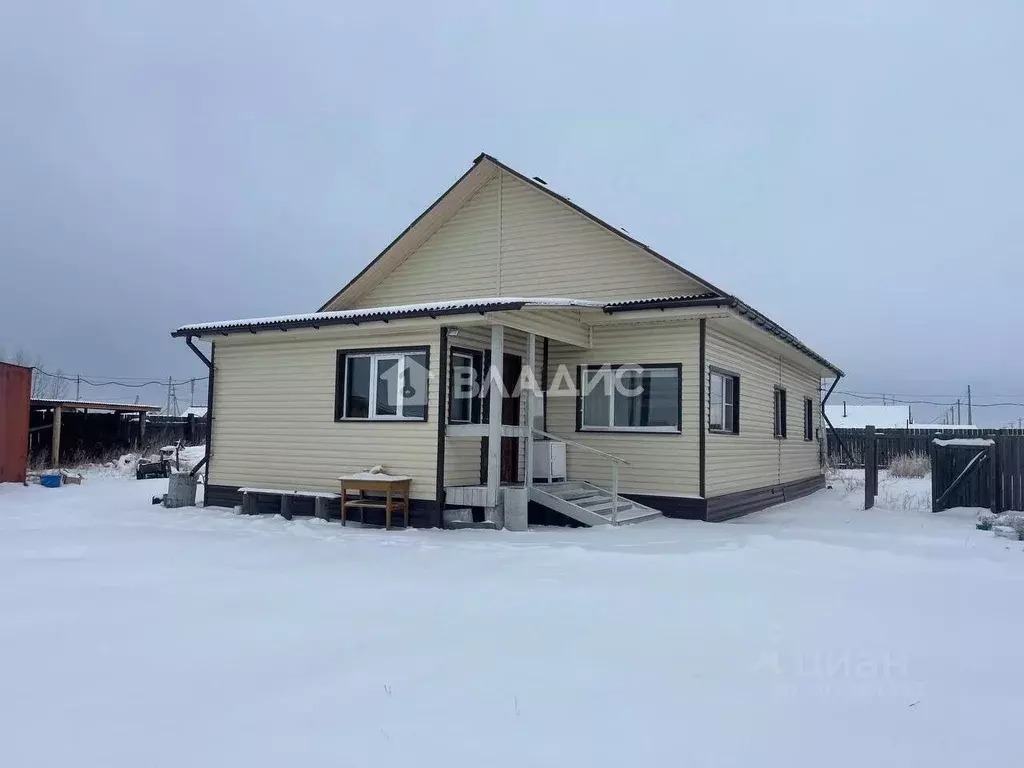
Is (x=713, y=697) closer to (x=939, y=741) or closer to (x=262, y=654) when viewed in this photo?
(x=939, y=741)

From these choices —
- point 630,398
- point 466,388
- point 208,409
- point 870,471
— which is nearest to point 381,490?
point 466,388

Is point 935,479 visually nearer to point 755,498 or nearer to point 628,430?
point 755,498

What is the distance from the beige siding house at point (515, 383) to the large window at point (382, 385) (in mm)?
28

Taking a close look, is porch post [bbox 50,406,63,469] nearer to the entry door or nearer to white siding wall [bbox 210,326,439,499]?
white siding wall [bbox 210,326,439,499]

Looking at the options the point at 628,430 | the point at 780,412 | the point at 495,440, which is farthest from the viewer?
the point at 780,412

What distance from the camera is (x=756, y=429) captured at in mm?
14883

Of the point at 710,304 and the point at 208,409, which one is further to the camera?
the point at 208,409

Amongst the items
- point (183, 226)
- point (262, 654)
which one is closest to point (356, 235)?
point (183, 226)

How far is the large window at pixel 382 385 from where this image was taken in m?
11.6

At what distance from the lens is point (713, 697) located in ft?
13.5

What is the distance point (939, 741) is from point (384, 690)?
9.34 feet

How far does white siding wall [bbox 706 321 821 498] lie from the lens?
41.1ft

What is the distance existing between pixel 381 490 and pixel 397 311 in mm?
2674

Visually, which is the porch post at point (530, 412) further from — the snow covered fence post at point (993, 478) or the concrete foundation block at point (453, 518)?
the snow covered fence post at point (993, 478)
